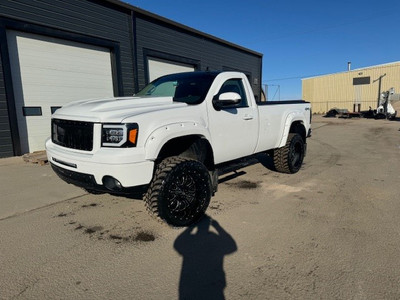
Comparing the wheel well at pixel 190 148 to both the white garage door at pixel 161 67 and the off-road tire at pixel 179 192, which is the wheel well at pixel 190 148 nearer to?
the off-road tire at pixel 179 192

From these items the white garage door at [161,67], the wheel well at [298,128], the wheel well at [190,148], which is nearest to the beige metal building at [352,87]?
the white garage door at [161,67]

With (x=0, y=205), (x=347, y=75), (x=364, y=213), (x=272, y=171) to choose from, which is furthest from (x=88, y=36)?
(x=347, y=75)

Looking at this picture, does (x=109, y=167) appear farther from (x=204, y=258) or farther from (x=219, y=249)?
(x=219, y=249)

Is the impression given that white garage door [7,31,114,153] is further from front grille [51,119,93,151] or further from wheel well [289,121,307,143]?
wheel well [289,121,307,143]

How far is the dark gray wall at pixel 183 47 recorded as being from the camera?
453 inches

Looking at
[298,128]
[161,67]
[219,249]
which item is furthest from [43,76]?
[219,249]

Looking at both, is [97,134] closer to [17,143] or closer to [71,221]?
[71,221]

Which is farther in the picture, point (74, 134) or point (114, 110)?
point (74, 134)

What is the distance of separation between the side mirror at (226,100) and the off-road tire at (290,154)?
89.3 inches

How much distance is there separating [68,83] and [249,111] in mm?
7266

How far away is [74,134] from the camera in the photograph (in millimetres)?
3193

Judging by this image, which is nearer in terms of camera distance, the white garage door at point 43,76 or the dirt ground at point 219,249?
the dirt ground at point 219,249

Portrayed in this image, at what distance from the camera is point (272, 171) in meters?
6.16

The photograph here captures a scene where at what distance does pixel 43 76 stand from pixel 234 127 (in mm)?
7236
